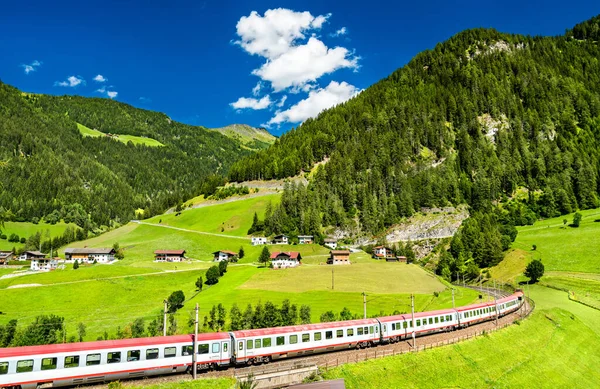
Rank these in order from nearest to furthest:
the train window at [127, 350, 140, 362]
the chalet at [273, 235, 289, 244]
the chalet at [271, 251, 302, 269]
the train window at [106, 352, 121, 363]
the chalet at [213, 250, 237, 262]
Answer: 1. the train window at [106, 352, 121, 363]
2. the train window at [127, 350, 140, 362]
3. the chalet at [271, 251, 302, 269]
4. the chalet at [213, 250, 237, 262]
5. the chalet at [273, 235, 289, 244]

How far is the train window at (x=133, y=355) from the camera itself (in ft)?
95.5

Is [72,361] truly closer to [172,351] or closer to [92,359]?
[92,359]

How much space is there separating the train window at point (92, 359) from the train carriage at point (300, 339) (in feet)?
34.6

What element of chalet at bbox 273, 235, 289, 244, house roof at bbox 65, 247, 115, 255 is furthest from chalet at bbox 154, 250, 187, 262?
chalet at bbox 273, 235, 289, 244

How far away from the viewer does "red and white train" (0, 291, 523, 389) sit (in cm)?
2573

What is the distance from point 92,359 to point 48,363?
2.69 meters

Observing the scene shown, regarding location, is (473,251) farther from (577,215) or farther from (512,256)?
(577,215)

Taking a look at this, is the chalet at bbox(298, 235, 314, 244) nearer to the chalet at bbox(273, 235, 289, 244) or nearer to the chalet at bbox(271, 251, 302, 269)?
the chalet at bbox(273, 235, 289, 244)

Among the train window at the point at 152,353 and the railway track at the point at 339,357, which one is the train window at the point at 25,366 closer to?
the railway track at the point at 339,357

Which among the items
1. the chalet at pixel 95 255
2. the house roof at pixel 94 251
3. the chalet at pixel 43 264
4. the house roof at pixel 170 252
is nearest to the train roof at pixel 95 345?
the house roof at pixel 170 252

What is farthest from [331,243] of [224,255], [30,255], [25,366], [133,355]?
[25,366]

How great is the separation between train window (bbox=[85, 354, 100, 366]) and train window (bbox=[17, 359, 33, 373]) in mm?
3311

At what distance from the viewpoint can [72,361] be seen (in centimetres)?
2698

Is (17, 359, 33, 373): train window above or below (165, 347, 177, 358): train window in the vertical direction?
above
